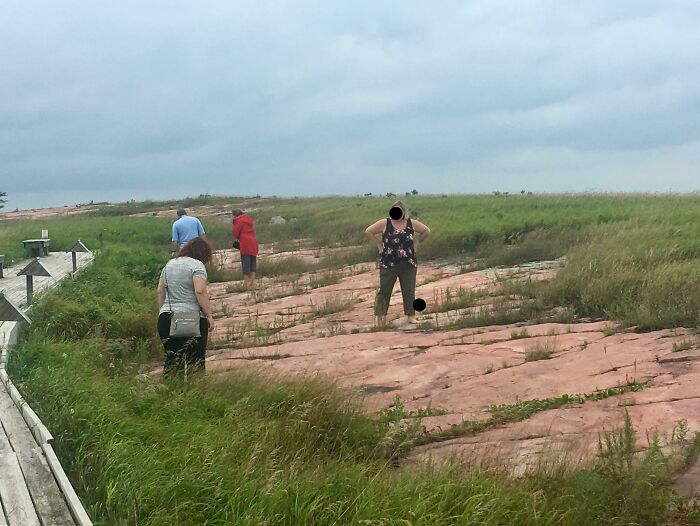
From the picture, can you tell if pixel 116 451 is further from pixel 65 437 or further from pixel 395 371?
pixel 395 371

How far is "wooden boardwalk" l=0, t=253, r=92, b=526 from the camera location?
3949 mm

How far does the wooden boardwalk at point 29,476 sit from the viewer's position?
3949 mm

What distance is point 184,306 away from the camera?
270 inches

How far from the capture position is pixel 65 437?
509 cm

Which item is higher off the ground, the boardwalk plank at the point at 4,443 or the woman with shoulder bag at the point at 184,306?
the woman with shoulder bag at the point at 184,306

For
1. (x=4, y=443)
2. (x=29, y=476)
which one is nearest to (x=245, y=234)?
(x=4, y=443)

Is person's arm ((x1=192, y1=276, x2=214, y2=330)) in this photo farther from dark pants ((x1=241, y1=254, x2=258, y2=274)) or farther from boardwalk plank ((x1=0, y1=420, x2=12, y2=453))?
dark pants ((x1=241, y1=254, x2=258, y2=274))

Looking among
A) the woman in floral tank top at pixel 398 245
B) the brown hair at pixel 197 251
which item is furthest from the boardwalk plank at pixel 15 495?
the woman in floral tank top at pixel 398 245

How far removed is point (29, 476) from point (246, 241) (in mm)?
10875

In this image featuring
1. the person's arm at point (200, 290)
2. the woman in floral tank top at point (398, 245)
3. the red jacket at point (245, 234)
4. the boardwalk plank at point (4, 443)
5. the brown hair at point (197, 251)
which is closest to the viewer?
the boardwalk plank at point (4, 443)

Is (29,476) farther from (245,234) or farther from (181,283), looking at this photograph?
Result: (245,234)

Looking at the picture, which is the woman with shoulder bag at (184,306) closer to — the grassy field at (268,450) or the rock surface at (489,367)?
the grassy field at (268,450)

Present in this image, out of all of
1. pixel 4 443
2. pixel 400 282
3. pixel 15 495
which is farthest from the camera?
pixel 400 282

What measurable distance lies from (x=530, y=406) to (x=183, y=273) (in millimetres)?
3390
